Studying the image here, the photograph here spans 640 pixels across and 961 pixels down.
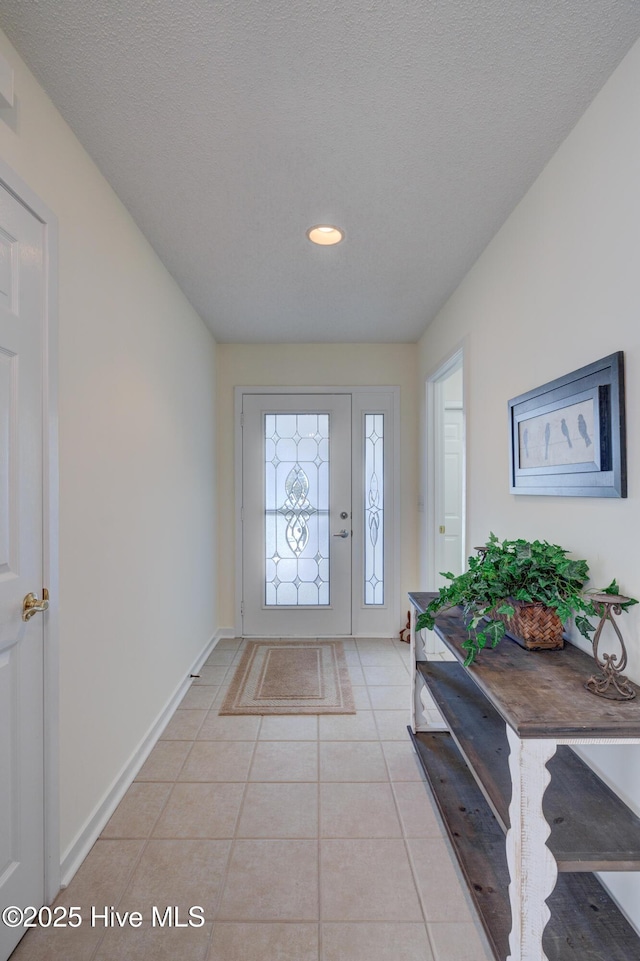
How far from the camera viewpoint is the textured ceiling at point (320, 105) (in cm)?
119

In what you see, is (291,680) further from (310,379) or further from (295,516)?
(310,379)

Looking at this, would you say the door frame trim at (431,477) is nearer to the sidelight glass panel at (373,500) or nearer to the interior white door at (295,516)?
the sidelight glass panel at (373,500)

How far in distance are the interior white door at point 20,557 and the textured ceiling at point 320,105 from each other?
0.49 m

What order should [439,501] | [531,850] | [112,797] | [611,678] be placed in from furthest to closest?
[439,501] < [112,797] < [611,678] < [531,850]

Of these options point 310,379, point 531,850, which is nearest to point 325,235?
point 310,379

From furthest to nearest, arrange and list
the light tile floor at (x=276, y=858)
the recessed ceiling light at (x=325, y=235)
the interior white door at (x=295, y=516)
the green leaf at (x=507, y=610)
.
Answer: the interior white door at (x=295, y=516), the recessed ceiling light at (x=325, y=235), the green leaf at (x=507, y=610), the light tile floor at (x=276, y=858)

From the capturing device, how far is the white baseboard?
155 cm

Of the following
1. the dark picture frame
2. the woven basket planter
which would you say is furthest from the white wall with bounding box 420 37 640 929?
the woven basket planter

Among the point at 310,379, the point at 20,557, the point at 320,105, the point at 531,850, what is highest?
the point at 320,105

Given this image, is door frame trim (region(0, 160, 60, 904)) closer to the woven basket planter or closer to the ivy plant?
the ivy plant

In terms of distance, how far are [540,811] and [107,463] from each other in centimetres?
175

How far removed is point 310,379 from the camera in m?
3.94

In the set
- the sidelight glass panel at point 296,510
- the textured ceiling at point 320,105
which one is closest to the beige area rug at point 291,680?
the sidelight glass panel at point 296,510

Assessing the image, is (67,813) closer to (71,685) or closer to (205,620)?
(71,685)
